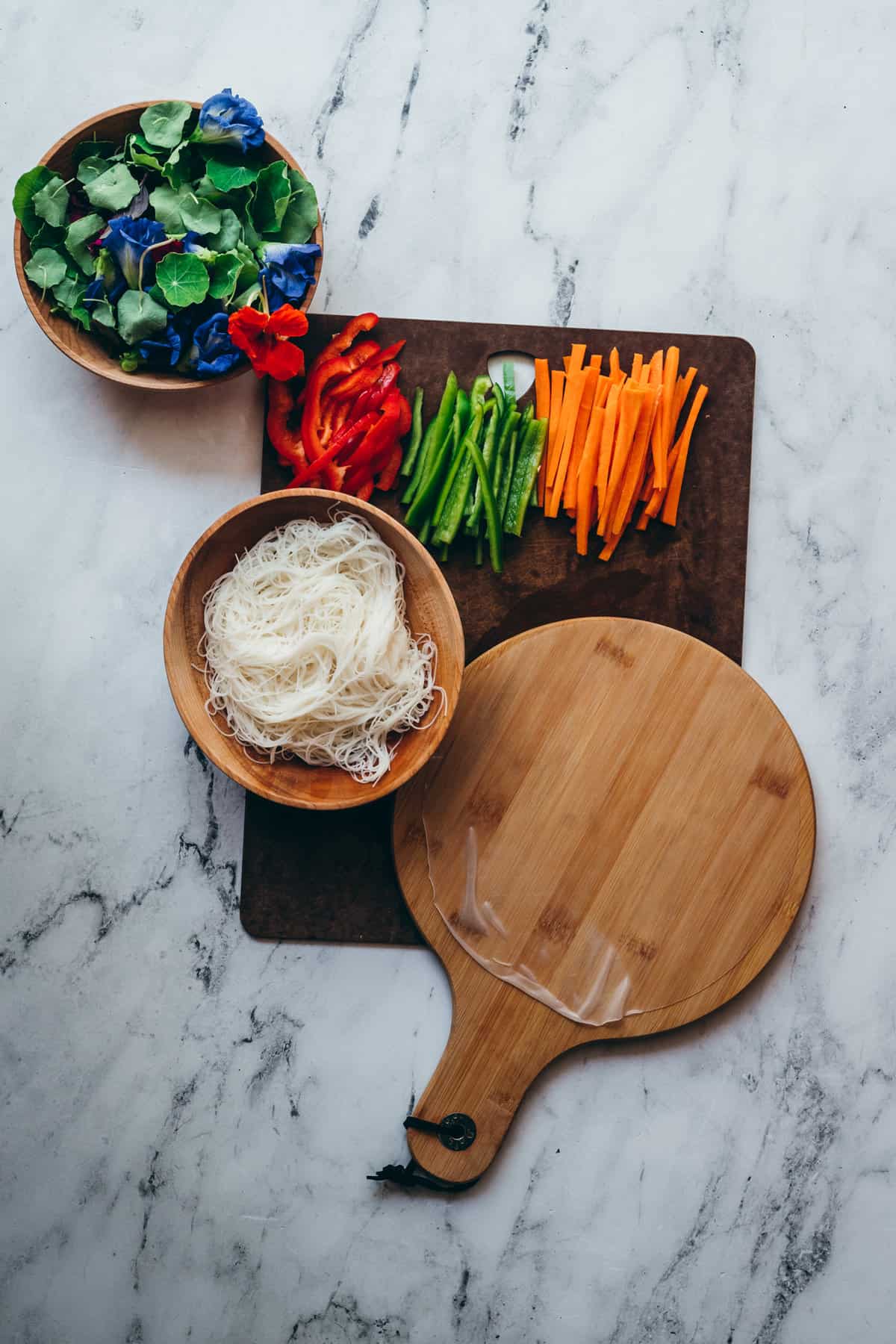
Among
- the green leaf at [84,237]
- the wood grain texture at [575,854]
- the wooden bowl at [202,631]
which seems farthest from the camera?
the wood grain texture at [575,854]

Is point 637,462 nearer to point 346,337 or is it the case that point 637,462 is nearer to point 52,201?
point 346,337

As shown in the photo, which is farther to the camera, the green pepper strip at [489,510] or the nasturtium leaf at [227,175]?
the green pepper strip at [489,510]

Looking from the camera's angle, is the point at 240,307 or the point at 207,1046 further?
the point at 207,1046

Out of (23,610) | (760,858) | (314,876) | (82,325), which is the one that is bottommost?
(314,876)

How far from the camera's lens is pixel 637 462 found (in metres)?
2.55

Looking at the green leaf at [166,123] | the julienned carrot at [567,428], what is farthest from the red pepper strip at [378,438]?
the green leaf at [166,123]

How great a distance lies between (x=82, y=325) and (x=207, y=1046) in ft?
5.69

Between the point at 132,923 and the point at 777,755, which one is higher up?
the point at 777,755

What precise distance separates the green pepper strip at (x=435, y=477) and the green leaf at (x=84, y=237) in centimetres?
88

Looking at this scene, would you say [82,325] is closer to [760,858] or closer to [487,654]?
[487,654]

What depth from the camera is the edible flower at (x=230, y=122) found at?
93.7 inches

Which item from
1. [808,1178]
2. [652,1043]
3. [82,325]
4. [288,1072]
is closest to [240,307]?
[82,325]

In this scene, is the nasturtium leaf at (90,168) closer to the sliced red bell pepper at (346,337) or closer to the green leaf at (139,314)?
the green leaf at (139,314)

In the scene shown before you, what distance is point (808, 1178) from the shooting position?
2617 mm
